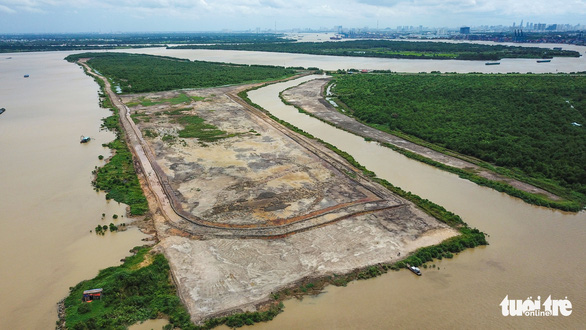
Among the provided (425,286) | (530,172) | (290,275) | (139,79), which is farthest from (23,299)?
(139,79)

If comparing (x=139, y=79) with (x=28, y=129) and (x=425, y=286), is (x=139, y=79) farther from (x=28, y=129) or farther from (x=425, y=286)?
(x=425, y=286)

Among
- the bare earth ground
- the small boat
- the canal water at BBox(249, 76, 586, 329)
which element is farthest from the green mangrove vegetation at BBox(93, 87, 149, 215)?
the bare earth ground

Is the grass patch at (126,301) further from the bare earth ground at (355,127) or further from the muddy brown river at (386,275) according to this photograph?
the bare earth ground at (355,127)

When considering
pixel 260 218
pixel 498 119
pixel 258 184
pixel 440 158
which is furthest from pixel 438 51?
pixel 260 218

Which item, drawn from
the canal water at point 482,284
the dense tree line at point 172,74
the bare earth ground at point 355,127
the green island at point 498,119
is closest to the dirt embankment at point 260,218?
the canal water at point 482,284

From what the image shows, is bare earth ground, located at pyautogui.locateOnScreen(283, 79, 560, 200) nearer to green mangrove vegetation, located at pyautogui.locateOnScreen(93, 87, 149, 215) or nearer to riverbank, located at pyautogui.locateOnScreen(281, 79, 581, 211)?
riverbank, located at pyautogui.locateOnScreen(281, 79, 581, 211)

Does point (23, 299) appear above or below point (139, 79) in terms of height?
below
